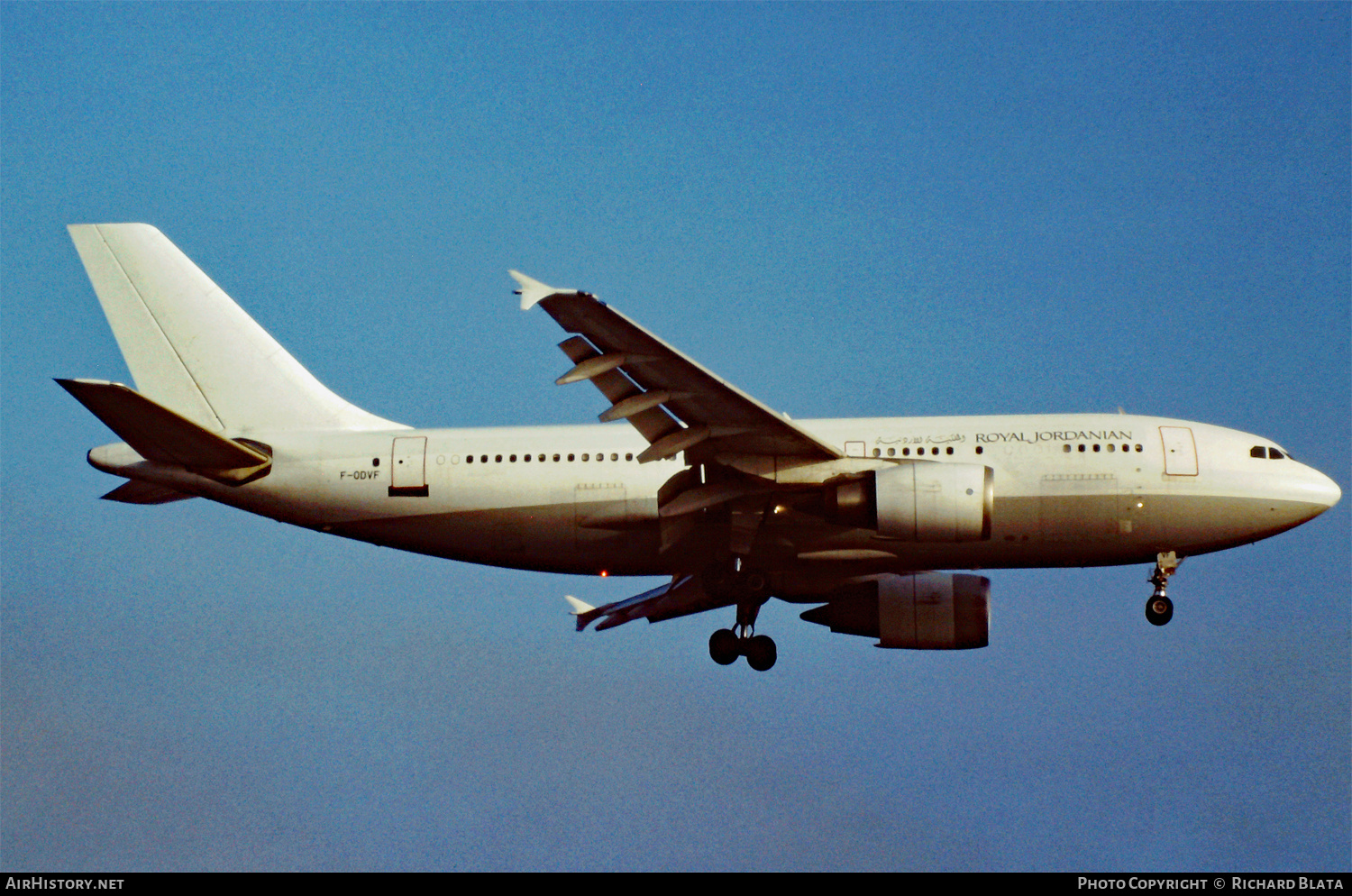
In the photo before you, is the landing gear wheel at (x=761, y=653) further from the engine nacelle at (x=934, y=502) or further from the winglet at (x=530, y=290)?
the winglet at (x=530, y=290)

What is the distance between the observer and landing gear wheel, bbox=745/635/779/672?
1205 inches

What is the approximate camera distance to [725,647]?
3070 cm

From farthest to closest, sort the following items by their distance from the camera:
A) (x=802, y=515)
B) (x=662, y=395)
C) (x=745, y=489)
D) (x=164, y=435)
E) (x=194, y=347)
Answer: (x=194, y=347), (x=164, y=435), (x=802, y=515), (x=745, y=489), (x=662, y=395)

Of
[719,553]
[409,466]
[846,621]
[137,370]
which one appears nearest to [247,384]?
[137,370]

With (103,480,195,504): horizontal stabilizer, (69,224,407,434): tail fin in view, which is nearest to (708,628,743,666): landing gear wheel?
(69,224,407,434): tail fin

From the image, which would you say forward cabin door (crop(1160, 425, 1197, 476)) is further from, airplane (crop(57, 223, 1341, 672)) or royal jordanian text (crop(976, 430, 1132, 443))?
royal jordanian text (crop(976, 430, 1132, 443))

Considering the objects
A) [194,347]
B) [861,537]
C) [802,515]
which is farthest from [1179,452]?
[194,347]

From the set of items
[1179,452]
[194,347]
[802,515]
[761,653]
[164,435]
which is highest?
[194,347]

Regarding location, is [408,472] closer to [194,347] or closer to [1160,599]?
[194,347]

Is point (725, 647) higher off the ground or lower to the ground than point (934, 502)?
lower

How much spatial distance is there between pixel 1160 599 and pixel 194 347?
20.7m

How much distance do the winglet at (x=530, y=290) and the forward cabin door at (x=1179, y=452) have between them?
1340 cm

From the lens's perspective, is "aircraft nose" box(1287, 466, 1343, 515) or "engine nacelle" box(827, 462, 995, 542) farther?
"aircraft nose" box(1287, 466, 1343, 515)

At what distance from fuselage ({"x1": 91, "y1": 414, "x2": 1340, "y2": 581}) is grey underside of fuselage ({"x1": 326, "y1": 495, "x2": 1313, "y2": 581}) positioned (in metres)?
0.04
